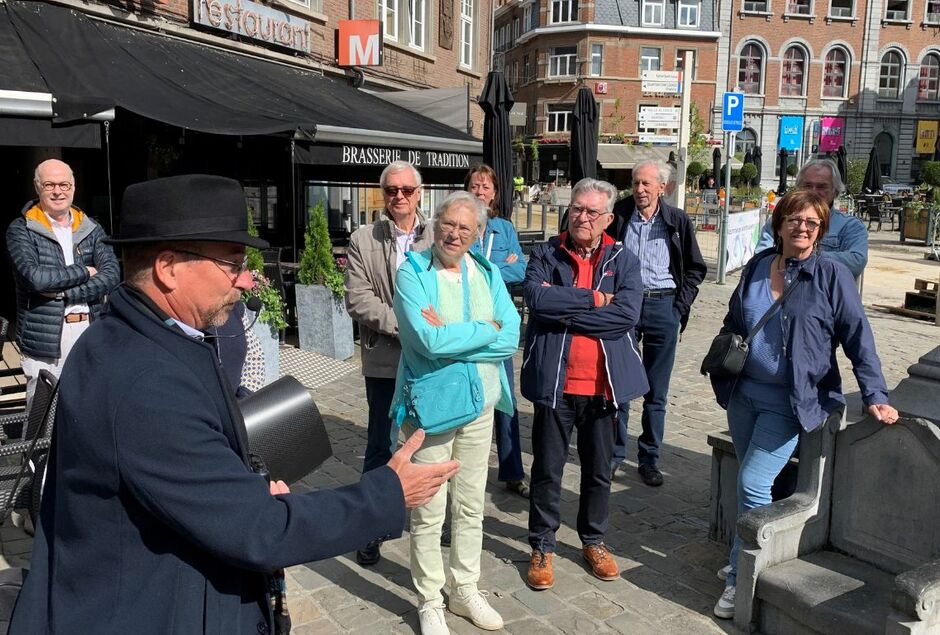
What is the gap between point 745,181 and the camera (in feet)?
143

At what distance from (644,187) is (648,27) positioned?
51990 millimetres

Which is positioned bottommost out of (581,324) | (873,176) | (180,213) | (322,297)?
(322,297)

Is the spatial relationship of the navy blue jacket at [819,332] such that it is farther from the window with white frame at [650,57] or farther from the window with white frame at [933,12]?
the window with white frame at [933,12]

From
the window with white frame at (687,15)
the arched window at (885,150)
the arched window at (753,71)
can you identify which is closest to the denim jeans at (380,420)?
the window with white frame at (687,15)

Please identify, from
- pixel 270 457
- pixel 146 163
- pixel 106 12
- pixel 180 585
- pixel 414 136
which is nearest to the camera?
pixel 180 585

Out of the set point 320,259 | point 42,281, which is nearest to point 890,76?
point 320,259

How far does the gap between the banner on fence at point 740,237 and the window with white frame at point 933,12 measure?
4785cm

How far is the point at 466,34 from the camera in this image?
20.1 meters

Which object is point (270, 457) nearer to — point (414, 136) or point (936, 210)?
point (414, 136)

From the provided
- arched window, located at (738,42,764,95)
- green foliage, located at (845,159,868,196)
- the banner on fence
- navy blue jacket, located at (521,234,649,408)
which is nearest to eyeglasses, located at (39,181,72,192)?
navy blue jacket, located at (521,234,649,408)

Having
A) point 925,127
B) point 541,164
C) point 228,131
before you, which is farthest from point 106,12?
point 925,127

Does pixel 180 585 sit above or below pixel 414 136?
below

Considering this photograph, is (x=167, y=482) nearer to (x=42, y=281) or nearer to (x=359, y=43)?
(x=42, y=281)

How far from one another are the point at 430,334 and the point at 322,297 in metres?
5.29
